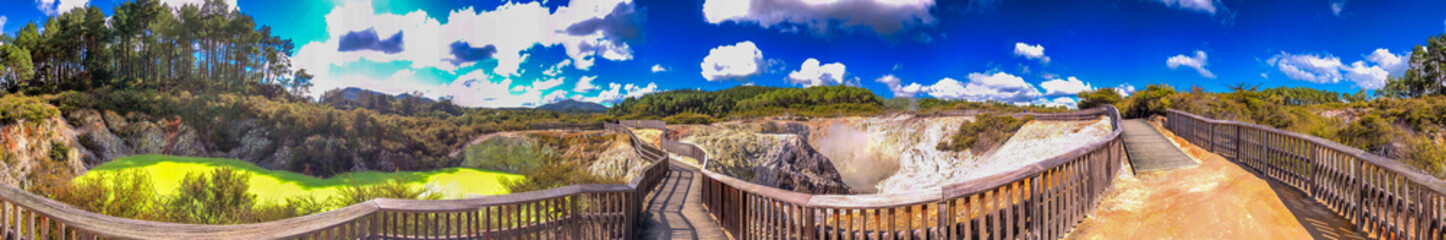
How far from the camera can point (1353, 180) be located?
4.38 metres

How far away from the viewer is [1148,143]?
10.8m

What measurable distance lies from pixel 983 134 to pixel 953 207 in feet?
84.5

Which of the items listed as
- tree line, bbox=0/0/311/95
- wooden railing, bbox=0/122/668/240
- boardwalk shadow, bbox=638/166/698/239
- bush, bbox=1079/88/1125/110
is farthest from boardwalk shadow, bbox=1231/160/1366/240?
bush, bbox=1079/88/1125/110

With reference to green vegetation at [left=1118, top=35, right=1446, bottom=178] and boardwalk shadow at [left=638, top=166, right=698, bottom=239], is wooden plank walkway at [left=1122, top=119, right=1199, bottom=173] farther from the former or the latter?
boardwalk shadow at [left=638, top=166, right=698, bottom=239]

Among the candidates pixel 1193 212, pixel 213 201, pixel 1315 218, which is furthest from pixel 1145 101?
pixel 213 201

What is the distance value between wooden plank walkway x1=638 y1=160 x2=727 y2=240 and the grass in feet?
6.68

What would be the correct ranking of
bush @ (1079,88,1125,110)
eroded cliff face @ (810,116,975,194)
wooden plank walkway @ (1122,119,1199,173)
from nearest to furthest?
wooden plank walkway @ (1122,119,1199,173) → eroded cliff face @ (810,116,975,194) → bush @ (1079,88,1125,110)

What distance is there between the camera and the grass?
5.52 m

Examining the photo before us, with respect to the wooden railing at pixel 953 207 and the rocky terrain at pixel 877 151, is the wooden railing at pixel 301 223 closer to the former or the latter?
the wooden railing at pixel 953 207

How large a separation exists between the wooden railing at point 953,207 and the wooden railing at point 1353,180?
1.73m

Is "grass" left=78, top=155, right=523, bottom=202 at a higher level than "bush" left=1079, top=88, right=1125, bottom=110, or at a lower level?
lower

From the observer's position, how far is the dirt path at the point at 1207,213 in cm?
402

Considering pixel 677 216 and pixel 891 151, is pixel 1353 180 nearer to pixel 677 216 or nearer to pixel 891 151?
pixel 677 216

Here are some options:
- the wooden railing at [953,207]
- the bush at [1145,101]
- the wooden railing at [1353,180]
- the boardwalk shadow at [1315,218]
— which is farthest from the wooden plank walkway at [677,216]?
the bush at [1145,101]
